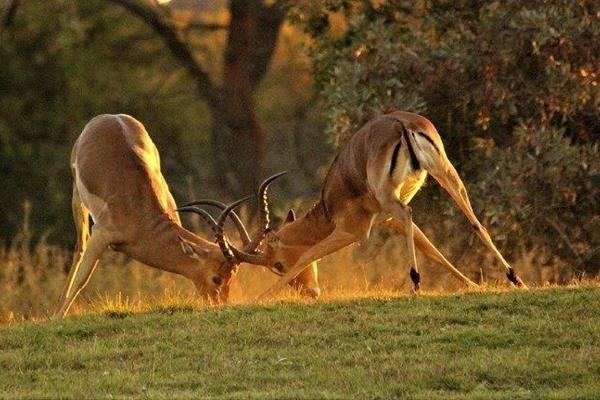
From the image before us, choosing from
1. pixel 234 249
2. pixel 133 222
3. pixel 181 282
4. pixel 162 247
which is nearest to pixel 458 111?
pixel 234 249

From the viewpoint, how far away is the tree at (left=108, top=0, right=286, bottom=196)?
22672 mm

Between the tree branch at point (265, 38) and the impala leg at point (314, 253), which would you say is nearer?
the impala leg at point (314, 253)

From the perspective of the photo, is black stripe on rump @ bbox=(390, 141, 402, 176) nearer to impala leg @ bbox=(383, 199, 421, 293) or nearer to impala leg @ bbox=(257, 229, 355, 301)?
impala leg @ bbox=(383, 199, 421, 293)

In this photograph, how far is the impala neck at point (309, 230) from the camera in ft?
41.2

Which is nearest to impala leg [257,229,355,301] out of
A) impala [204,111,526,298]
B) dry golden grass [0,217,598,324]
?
impala [204,111,526,298]

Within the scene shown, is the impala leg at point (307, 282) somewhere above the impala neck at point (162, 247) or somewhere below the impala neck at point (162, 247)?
below

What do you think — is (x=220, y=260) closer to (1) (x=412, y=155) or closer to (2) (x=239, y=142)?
(1) (x=412, y=155)

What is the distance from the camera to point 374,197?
38.3ft

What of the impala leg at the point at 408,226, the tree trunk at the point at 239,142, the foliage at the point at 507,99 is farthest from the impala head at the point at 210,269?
the tree trunk at the point at 239,142

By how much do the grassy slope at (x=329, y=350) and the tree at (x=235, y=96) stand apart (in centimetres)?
1212

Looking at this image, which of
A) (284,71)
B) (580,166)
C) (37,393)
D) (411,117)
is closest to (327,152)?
(284,71)

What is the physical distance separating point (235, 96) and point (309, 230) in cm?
1053

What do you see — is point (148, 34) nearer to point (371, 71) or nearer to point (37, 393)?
point (371, 71)

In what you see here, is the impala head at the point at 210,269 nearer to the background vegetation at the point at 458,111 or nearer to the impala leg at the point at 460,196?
the background vegetation at the point at 458,111
